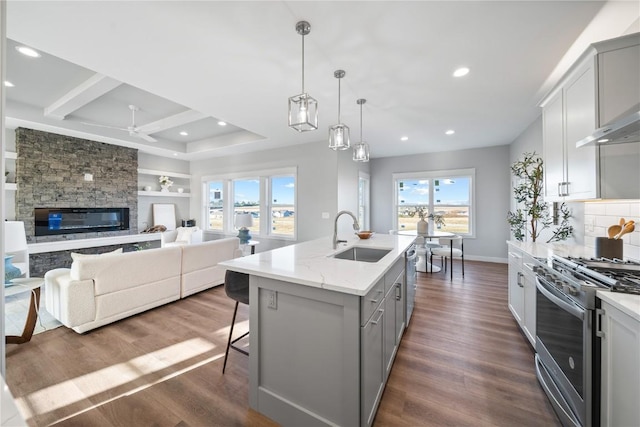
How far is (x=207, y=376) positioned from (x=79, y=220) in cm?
558

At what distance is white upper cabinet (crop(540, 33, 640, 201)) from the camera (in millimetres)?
1573

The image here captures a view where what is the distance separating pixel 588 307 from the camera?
1.29m

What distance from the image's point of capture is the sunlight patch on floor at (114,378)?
5.55 ft

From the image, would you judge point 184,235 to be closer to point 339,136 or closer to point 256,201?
point 256,201

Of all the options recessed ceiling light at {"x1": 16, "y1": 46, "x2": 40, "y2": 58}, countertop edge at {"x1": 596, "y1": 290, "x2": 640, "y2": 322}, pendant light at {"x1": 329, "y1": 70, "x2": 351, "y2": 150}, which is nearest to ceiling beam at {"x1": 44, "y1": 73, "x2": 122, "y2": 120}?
recessed ceiling light at {"x1": 16, "y1": 46, "x2": 40, "y2": 58}

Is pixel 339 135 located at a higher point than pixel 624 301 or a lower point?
higher

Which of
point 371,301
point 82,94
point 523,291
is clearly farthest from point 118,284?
point 523,291

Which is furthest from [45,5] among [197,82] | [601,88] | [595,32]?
[595,32]

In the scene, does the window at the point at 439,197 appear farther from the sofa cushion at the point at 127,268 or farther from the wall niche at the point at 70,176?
the wall niche at the point at 70,176

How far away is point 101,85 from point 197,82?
1.45m

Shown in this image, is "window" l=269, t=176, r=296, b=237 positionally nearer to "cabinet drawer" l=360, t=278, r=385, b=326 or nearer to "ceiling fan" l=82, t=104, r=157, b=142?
"ceiling fan" l=82, t=104, r=157, b=142

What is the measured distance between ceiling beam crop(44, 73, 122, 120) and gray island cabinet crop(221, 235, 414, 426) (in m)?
3.25

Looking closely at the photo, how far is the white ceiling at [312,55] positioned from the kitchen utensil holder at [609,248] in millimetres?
1639

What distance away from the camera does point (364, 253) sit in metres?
2.59
